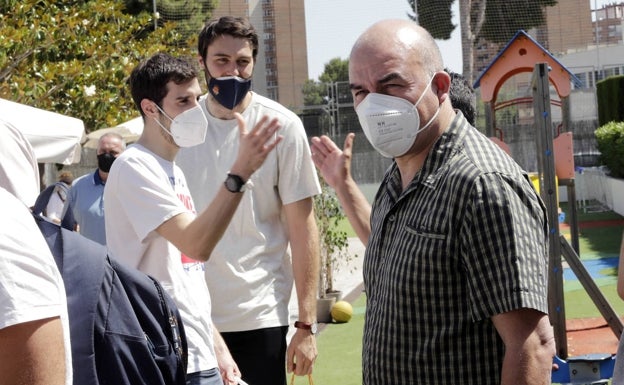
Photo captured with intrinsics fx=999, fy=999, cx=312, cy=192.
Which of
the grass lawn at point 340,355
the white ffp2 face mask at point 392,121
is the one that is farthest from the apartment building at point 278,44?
the white ffp2 face mask at point 392,121

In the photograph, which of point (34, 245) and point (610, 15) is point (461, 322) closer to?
point (34, 245)

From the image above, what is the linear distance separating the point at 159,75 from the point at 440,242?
1.82 m

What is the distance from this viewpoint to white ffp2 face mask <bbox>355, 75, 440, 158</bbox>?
2.83 meters

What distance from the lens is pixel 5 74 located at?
13.6m

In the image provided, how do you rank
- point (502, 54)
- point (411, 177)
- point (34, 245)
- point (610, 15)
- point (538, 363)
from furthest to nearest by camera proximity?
1. point (610, 15)
2. point (502, 54)
3. point (411, 177)
4. point (538, 363)
5. point (34, 245)

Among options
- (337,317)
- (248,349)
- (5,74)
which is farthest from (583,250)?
(248,349)

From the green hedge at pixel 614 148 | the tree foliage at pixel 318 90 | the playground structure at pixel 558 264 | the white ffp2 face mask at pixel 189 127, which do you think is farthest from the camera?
the tree foliage at pixel 318 90

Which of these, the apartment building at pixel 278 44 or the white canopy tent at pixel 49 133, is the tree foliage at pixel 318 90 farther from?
the white canopy tent at pixel 49 133

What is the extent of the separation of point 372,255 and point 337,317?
852 centimetres

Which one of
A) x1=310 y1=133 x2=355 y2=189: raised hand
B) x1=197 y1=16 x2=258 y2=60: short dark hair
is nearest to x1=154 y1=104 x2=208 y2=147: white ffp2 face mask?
x1=197 y1=16 x2=258 y2=60: short dark hair

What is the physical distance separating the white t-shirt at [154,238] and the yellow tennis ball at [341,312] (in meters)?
7.54

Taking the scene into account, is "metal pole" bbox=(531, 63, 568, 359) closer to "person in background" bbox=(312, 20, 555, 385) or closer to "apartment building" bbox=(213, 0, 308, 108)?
"person in background" bbox=(312, 20, 555, 385)

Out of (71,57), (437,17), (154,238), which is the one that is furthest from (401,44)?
(437,17)

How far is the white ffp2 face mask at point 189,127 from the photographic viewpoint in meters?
3.97
